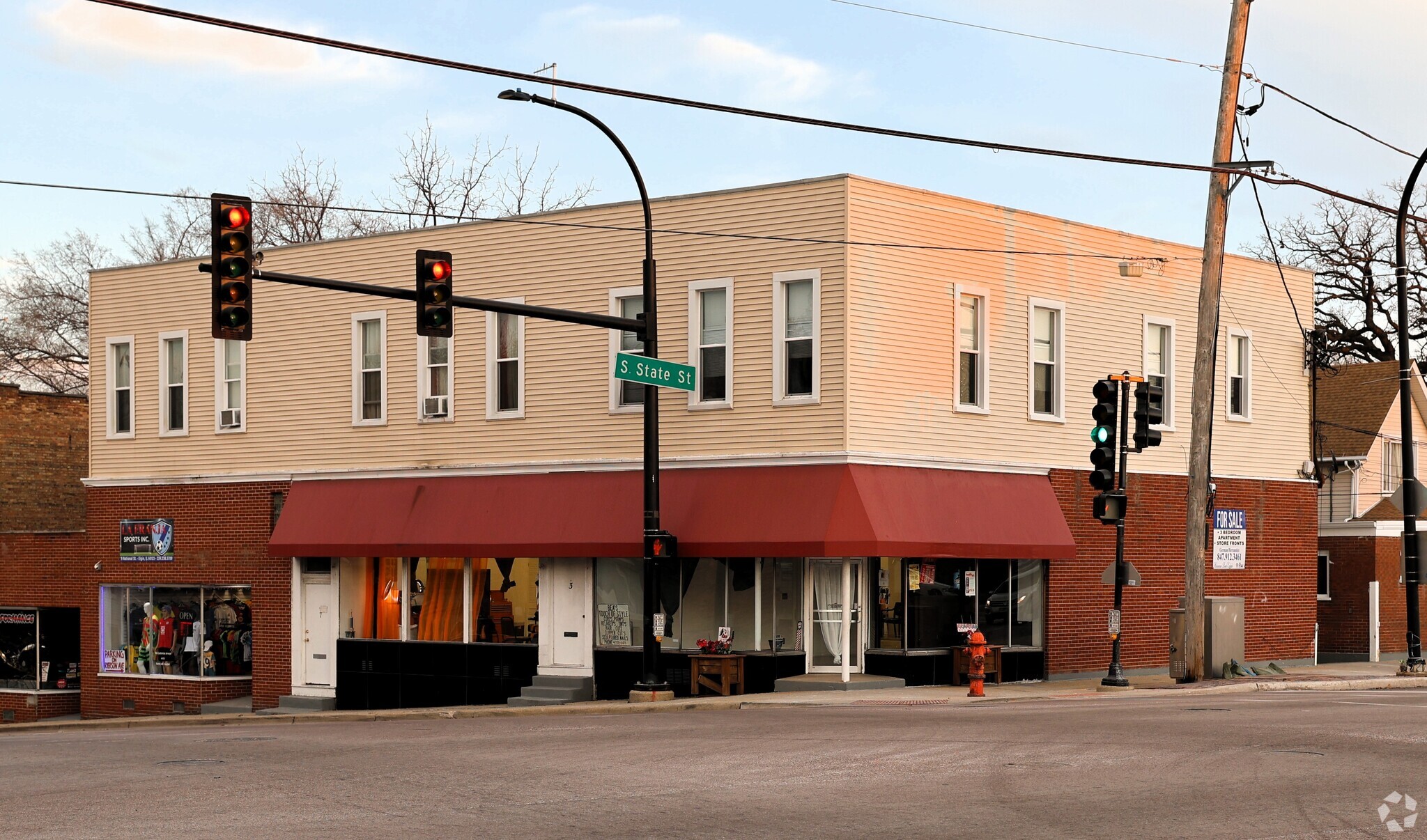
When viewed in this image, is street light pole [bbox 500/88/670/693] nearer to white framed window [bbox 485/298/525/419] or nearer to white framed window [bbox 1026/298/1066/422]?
white framed window [bbox 485/298/525/419]

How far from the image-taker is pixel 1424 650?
38125 millimetres

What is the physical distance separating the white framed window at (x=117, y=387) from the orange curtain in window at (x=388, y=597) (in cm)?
756

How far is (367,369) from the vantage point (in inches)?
1270

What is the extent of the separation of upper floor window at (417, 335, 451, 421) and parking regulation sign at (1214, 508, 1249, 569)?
1493 centimetres

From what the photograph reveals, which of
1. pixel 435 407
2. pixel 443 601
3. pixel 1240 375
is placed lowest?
pixel 443 601

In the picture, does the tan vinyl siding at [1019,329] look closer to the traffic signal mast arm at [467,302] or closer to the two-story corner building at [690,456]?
the two-story corner building at [690,456]

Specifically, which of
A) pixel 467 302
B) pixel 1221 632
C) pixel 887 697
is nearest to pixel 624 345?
pixel 467 302

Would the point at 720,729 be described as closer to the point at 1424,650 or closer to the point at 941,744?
the point at 941,744

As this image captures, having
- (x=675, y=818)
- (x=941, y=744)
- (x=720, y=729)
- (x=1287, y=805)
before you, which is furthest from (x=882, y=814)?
(x=720, y=729)

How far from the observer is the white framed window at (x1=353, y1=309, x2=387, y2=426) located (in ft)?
105

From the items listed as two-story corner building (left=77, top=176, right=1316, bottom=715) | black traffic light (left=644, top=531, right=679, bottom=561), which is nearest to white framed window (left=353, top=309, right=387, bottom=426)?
two-story corner building (left=77, top=176, right=1316, bottom=715)

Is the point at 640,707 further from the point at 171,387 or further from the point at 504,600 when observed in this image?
the point at 171,387

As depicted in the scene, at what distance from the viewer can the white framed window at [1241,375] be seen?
33.0 m

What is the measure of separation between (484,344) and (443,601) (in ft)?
16.0
